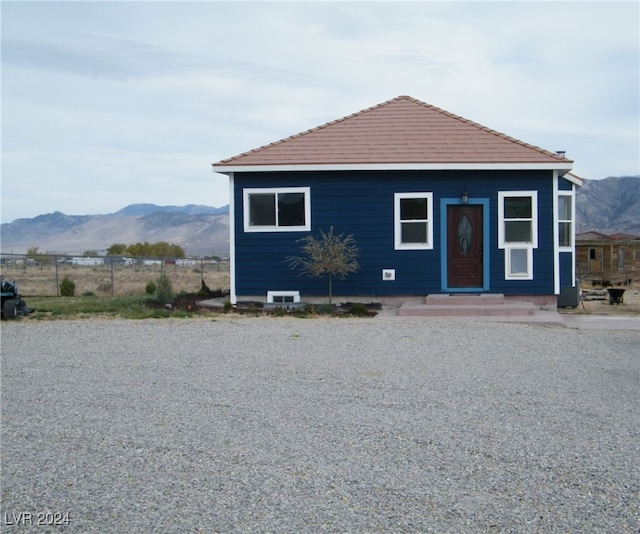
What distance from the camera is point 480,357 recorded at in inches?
392

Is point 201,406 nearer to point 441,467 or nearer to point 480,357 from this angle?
point 441,467

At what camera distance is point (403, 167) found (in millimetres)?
16062

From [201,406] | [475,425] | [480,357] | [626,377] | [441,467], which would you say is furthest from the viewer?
[480,357]

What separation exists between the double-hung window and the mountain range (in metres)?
85.6

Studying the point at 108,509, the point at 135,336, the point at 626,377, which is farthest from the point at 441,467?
the point at 135,336

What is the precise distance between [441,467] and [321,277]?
38.1 ft

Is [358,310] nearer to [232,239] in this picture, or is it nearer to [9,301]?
[232,239]

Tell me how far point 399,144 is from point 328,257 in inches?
127

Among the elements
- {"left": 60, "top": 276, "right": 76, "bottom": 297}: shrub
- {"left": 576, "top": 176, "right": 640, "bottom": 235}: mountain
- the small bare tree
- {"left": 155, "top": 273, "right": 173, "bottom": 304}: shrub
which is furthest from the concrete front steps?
{"left": 576, "top": 176, "right": 640, "bottom": 235}: mountain

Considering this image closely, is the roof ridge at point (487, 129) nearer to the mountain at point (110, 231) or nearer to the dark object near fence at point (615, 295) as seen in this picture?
the dark object near fence at point (615, 295)

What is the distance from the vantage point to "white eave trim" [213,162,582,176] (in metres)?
15.9

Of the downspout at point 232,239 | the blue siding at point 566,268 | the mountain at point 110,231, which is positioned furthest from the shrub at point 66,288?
the mountain at point 110,231

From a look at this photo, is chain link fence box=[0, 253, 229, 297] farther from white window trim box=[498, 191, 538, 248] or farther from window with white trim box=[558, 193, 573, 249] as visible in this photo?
window with white trim box=[558, 193, 573, 249]

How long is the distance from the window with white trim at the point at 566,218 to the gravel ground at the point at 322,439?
7.65 m
